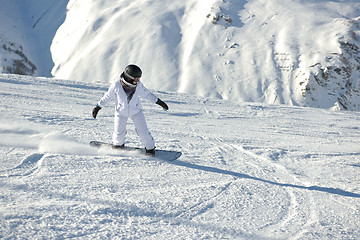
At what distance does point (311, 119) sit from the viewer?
8.31 meters

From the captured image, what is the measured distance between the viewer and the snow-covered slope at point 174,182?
2.40 m

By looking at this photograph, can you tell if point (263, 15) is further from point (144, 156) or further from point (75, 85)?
point (144, 156)

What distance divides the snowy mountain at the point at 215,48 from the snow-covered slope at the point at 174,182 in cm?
1378

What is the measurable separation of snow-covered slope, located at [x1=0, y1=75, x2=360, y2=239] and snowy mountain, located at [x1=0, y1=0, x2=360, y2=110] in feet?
45.2

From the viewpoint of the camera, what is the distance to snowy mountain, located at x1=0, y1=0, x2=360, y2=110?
20.0 m

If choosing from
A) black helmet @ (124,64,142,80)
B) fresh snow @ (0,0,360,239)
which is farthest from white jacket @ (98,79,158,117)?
fresh snow @ (0,0,360,239)

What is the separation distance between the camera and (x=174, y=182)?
11.0 ft

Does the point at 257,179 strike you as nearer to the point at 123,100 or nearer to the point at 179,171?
the point at 179,171

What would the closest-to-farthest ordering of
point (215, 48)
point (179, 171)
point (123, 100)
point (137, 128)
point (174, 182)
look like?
1. point (174, 182)
2. point (179, 171)
3. point (123, 100)
4. point (137, 128)
5. point (215, 48)

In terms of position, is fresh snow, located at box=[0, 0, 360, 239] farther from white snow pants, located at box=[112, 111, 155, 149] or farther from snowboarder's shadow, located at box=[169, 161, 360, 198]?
white snow pants, located at box=[112, 111, 155, 149]

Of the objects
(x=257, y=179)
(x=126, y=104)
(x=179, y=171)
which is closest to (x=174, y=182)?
(x=179, y=171)

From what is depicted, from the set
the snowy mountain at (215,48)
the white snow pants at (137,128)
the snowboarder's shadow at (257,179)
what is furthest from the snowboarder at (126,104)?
the snowy mountain at (215,48)

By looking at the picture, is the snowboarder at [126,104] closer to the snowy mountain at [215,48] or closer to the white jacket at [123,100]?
the white jacket at [123,100]

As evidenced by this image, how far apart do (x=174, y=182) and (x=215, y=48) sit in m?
20.9
